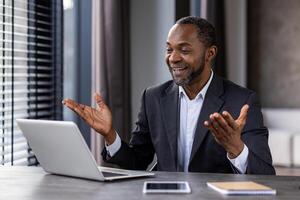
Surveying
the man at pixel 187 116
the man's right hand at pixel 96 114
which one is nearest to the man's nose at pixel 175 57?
the man at pixel 187 116

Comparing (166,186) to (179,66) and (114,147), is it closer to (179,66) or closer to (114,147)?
(114,147)

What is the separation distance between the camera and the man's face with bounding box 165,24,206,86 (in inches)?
84.9

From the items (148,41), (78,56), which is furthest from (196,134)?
(148,41)

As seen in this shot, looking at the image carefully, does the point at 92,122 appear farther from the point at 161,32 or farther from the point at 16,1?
the point at 161,32

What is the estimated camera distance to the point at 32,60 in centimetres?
297

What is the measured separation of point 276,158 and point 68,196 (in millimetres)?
3750

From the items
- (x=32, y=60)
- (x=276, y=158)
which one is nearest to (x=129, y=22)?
(x=32, y=60)

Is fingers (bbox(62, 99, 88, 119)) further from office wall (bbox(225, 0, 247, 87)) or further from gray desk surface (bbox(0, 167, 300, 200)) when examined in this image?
office wall (bbox(225, 0, 247, 87))

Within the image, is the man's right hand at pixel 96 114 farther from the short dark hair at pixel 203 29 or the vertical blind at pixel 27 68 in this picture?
the vertical blind at pixel 27 68

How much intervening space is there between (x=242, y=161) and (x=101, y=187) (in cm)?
53

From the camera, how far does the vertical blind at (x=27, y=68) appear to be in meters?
2.75

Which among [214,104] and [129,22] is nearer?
[214,104]

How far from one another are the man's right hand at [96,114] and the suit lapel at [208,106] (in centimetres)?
34

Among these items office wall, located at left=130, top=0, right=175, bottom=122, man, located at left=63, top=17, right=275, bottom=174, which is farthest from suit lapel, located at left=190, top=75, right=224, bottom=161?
office wall, located at left=130, top=0, right=175, bottom=122
